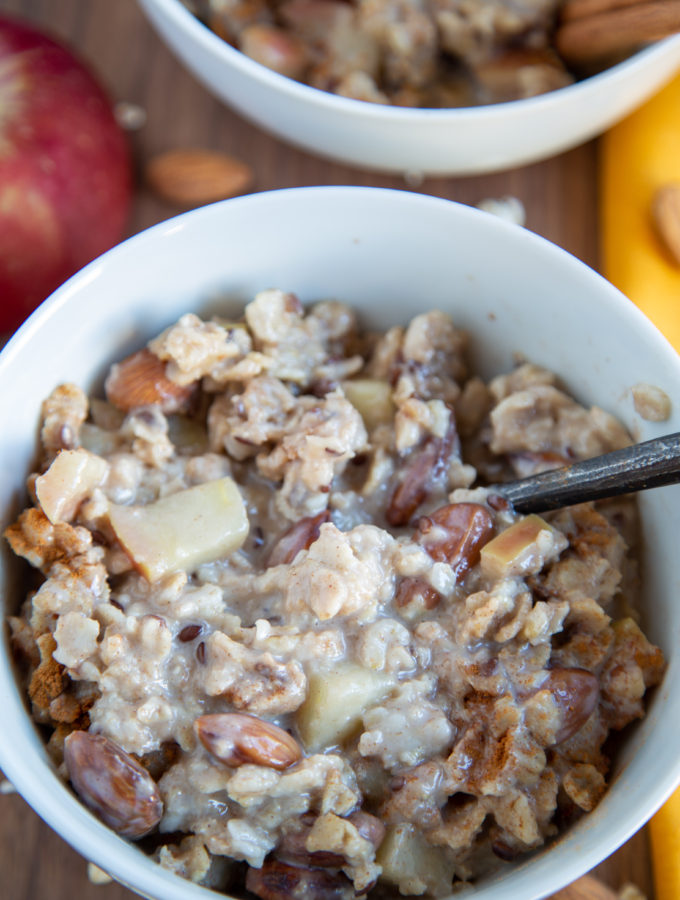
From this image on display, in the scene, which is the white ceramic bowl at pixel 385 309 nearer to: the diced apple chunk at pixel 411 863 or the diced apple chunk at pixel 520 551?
the diced apple chunk at pixel 411 863

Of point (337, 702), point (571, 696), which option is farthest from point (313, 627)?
point (571, 696)

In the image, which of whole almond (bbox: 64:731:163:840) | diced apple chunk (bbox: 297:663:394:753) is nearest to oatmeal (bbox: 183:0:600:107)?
diced apple chunk (bbox: 297:663:394:753)

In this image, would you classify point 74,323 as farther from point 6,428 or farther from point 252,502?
point 252,502

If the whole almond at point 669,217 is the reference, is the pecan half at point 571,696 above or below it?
below

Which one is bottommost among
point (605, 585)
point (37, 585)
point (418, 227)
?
point (37, 585)

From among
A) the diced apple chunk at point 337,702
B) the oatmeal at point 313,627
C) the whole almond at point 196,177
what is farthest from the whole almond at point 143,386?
the whole almond at point 196,177

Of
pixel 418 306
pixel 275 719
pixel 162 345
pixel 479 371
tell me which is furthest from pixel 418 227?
pixel 275 719

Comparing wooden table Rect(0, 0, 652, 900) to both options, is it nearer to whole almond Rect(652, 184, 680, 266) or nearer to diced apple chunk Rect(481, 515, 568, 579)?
whole almond Rect(652, 184, 680, 266)
